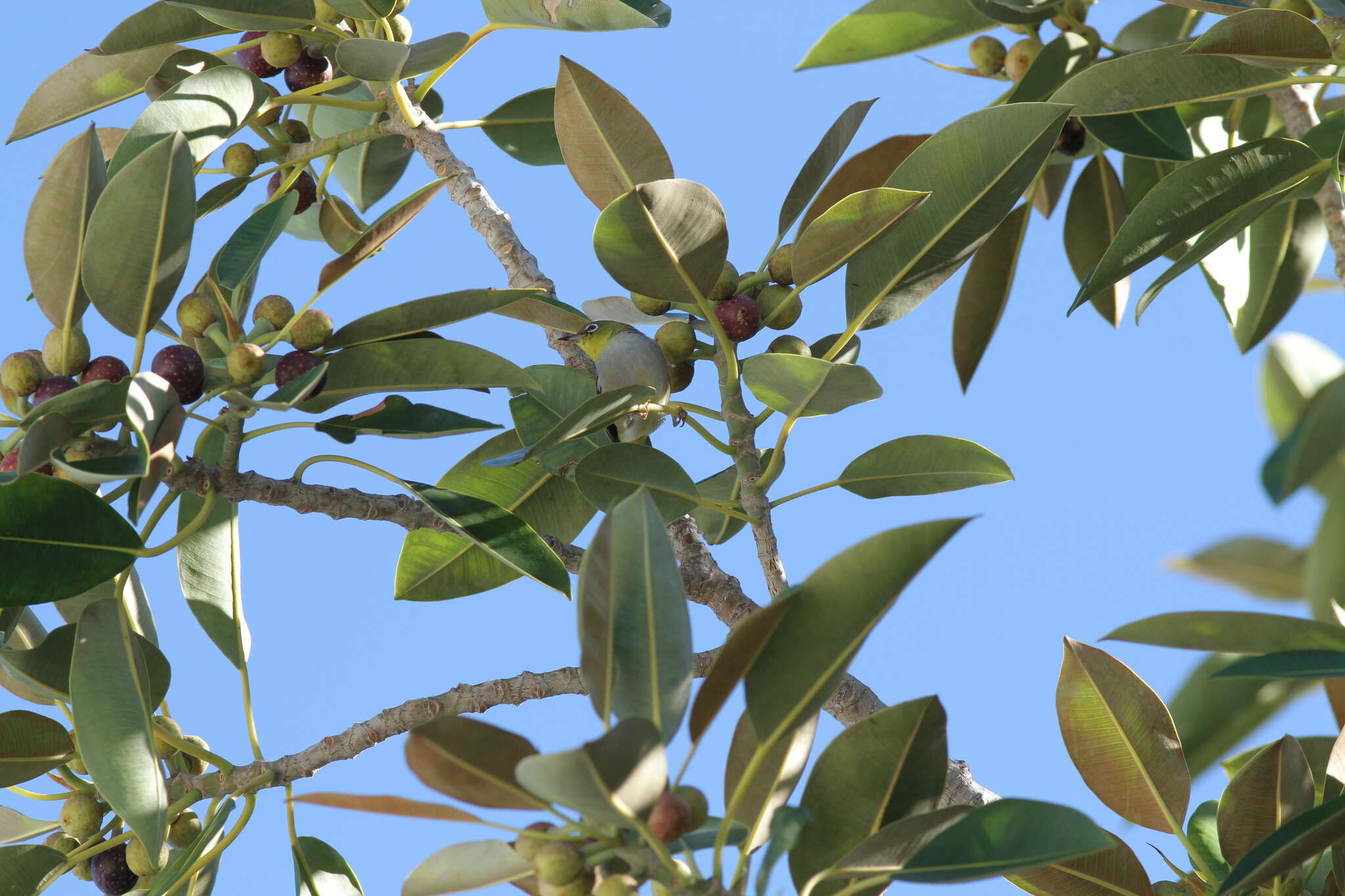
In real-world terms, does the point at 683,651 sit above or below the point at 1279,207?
below

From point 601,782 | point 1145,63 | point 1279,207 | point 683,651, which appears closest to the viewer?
point 601,782

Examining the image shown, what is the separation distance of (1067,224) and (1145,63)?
0.61 m

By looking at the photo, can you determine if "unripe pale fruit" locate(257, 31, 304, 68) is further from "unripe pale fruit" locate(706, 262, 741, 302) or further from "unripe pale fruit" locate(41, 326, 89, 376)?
"unripe pale fruit" locate(706, 262, 741, 302)

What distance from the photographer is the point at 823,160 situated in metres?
1.07

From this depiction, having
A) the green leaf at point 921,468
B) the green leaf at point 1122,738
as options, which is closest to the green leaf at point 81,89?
the green leaf at point 921,468

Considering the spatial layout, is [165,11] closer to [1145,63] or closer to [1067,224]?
[1145,63]

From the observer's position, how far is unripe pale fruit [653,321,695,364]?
1058 millimetres

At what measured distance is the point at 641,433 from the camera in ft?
3.64

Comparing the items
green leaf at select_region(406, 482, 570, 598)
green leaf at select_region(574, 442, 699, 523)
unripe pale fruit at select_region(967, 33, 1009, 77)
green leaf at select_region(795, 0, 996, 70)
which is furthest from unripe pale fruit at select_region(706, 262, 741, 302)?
unripe pale fruit at select_region(967, 33, 1009, 77)

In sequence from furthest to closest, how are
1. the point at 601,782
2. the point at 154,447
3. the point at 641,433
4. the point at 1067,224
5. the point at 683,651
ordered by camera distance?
the point at 1067,224
the point at 641,433
the point at 154,447
the point at 683,651
the point at 601,782

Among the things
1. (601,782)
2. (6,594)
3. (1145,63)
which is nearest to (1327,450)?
(601,782)

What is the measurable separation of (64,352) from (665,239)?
0.51 m

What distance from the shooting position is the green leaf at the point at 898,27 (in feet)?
5.48

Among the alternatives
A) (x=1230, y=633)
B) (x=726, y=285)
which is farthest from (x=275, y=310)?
(x=1230, y=633)
